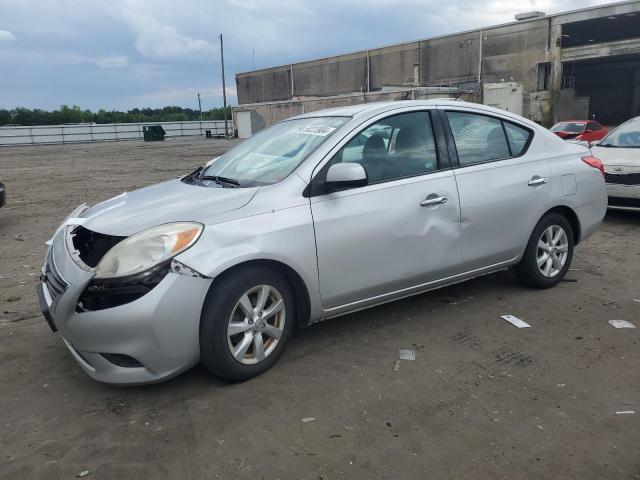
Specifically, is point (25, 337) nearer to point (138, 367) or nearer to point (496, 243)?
point (138, 367)

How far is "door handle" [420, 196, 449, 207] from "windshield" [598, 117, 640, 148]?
5896mm

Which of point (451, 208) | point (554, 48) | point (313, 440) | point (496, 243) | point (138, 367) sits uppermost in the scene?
point (554, 48)

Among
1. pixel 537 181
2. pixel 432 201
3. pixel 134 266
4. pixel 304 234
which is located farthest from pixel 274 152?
pixel 537 181

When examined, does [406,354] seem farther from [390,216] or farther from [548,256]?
[548,256]

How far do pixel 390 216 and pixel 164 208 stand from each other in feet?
5.07

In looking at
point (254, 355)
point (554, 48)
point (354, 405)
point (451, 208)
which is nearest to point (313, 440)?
point (354, 405)

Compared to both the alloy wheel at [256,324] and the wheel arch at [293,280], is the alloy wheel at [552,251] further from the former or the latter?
the alloy wheel at [256,324]

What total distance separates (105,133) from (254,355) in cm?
5878

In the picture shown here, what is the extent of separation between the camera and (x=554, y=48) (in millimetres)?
38938

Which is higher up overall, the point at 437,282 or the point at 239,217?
the point at 239,217

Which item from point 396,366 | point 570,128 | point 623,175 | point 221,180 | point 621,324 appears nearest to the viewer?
point 396,366

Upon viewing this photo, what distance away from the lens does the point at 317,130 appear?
4113 millimetres

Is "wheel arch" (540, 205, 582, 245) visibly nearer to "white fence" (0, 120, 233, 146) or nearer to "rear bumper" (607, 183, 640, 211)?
"rear bumper" (607, 183, 640, 211)

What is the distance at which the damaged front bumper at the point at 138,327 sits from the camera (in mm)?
3025
